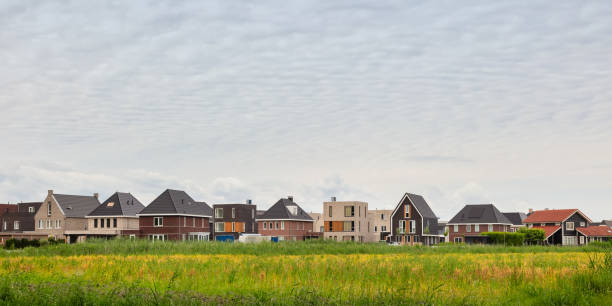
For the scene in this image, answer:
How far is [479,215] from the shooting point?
97.9 metres

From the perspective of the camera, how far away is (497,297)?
16.5m

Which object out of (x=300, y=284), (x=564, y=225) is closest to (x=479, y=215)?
(x=564, y=225)

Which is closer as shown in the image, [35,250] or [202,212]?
[35,250]

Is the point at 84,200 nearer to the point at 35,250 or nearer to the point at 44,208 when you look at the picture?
the point at 44,208

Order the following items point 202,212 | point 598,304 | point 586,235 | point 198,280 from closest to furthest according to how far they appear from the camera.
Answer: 1. point 598,304
2. point 198,280
3. point 202,212
4. point 586,235

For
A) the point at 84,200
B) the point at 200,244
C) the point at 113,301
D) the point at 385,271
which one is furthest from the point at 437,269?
the point at 84,200

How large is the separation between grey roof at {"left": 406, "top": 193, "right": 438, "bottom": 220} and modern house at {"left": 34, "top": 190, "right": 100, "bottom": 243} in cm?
4960

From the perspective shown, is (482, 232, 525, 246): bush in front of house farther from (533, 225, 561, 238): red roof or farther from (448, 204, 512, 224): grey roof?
(448, 204, 512, 224): grey roof

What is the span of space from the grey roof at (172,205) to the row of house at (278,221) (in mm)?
190

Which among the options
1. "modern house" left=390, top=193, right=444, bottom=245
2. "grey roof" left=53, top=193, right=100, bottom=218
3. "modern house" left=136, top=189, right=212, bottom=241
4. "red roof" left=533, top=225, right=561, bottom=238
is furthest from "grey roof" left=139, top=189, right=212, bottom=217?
"red roof" left=533, top=225, right=561, bottom=238

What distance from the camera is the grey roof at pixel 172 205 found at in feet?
252

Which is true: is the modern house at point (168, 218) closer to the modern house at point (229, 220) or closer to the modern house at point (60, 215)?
the modern house at point (229, 220)

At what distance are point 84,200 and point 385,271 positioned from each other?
265 ft

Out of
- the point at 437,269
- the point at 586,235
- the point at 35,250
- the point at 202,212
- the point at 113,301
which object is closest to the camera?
the point at 113,301
